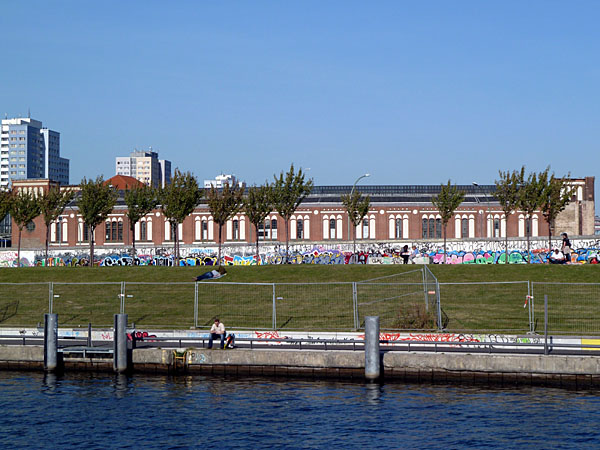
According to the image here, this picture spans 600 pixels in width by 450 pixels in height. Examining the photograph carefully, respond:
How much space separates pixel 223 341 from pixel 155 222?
5775 cm

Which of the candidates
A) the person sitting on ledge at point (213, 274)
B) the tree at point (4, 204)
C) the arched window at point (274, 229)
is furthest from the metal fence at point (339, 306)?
the arched window at point (274, 229)

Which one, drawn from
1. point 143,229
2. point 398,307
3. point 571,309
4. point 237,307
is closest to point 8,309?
point 237,307

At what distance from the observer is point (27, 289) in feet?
174

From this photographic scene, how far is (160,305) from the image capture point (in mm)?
46375

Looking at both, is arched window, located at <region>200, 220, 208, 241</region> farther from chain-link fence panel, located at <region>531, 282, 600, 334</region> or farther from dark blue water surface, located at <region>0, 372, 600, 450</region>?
dark blue water surface, located at <region>0, 372, 600, 450</region>

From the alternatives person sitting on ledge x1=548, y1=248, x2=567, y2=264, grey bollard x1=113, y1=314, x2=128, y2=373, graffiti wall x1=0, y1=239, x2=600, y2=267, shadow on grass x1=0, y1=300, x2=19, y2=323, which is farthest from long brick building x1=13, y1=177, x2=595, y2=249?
grey bollard x1=113, y1=314, x2=128, y2=373

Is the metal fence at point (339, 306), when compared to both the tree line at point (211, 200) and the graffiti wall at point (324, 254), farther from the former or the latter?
the graffiti wall at point (324, 254)

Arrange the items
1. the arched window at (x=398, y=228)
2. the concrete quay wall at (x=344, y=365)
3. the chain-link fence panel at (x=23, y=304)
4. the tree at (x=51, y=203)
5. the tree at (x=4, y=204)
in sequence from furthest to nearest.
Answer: the arched window at (x=398, y=228) → the tree at (x=51, y=203) → the tree at (x=4, y=204) → the chain-link fence panel at (x=23, y=304) → the concrete quay wall at (x=344, y=365)

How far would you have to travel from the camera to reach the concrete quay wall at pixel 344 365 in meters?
29.5

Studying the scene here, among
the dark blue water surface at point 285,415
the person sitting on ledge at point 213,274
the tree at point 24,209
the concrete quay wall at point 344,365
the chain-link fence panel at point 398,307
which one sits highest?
the tree at point 24,209

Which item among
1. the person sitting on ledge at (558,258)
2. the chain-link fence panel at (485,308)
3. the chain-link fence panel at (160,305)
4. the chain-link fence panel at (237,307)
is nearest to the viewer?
the chain-link fence panel at (485,308)

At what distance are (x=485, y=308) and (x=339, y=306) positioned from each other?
825 cm

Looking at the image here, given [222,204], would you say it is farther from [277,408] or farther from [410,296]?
[277,408]

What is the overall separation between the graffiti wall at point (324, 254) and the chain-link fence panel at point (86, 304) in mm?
20885
